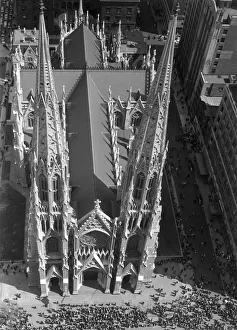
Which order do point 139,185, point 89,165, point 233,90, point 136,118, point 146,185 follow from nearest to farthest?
point 146,185 < point 139,185 < point 89,165 < point 233,90 < point 136,118

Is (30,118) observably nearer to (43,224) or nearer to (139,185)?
(43,224)

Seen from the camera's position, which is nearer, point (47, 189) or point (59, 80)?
point (47, 189)

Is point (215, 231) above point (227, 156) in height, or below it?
below

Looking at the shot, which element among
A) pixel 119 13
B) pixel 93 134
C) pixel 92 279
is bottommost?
pixel 92 279

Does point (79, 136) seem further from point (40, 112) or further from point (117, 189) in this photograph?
point (40, 112)

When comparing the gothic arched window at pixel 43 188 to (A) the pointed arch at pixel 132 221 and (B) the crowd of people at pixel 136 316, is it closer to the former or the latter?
(A) the pointed arch at pixel 132 221

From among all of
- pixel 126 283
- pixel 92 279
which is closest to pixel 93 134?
pixel 92 279

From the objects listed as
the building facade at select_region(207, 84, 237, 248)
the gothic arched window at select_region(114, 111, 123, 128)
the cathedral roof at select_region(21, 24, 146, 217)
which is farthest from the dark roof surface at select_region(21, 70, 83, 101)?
the building facade at select_region(207, 84, 237, 248)
